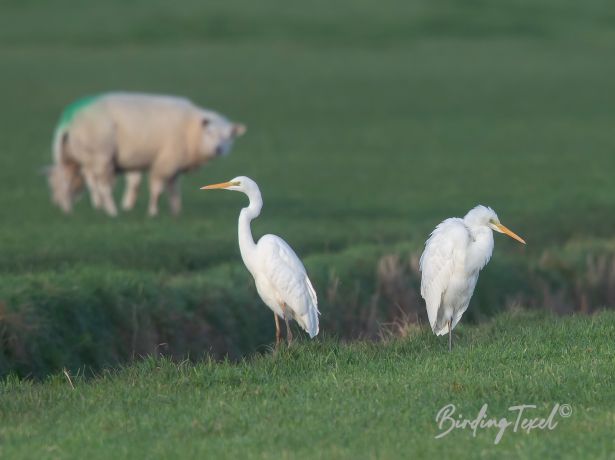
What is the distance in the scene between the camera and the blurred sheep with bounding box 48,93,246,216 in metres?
21.0

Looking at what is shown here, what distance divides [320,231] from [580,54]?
35.5 m

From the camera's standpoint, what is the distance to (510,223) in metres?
19.0

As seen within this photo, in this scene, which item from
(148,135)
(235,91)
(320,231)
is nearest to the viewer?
(320,231)

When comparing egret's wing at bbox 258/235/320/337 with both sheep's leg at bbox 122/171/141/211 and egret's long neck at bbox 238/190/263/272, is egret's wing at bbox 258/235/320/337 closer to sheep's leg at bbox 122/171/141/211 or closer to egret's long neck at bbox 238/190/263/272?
egret's long neck at bbox 238/190/263/272

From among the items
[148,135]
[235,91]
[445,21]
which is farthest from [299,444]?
[445,21]

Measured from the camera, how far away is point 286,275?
10344 mm

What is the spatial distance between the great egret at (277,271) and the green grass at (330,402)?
22.6 inches

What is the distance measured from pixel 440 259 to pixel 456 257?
129 mm

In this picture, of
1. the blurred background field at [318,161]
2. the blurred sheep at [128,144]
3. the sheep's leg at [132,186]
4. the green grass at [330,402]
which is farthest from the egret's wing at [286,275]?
the sheep's leg at [132,186]

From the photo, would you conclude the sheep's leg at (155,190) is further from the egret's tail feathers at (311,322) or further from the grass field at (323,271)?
the egret's tail feathers at (311,322)

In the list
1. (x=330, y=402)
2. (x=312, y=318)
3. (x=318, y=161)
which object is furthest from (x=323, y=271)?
(x=318, y=161)

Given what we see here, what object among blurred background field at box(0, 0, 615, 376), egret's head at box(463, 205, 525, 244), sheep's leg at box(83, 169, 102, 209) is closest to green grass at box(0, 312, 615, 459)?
egret's head at box(463, 205, 525, 244)

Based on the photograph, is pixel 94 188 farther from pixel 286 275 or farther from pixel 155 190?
pixel 286 275

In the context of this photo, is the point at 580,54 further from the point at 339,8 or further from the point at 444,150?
the point at 444,150
